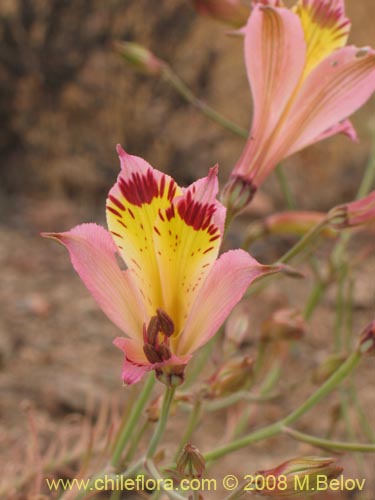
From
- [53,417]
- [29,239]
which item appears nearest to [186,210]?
[53,417]

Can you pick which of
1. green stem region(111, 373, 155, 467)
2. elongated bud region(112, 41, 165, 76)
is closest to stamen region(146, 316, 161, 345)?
green stem region(111, 373, 155, 467)

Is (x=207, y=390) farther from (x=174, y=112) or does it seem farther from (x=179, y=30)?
(x=179, y=30)

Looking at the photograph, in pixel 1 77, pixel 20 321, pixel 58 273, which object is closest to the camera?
pixel 20 321

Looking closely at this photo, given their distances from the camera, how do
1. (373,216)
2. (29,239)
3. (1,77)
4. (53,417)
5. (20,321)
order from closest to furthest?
(373,216) < (53,417) < (20,321) < (29,239) < (1,77)

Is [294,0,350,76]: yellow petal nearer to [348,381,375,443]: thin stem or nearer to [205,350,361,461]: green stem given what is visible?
[205,350,361,461]: green stem

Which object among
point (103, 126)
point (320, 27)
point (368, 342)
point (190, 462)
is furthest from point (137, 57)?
point (103, 126)

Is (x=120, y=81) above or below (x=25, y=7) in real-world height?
below
